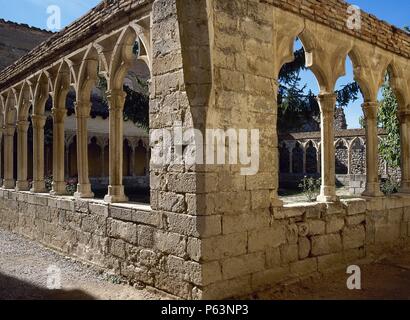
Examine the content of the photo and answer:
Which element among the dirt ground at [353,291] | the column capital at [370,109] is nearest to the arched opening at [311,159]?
the column capital at [370,109]

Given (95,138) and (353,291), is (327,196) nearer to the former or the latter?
(353,291)

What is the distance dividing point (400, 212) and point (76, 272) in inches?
178

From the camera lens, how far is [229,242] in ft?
11.3

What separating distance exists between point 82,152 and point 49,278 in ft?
5.61

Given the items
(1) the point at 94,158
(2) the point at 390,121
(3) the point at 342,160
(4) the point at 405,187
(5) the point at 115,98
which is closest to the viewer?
(5) the point at 115,98

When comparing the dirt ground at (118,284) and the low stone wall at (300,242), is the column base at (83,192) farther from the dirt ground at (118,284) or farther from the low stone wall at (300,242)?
the low stone wall at (300,242)

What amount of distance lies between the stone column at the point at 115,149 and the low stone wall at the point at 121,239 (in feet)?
0.62

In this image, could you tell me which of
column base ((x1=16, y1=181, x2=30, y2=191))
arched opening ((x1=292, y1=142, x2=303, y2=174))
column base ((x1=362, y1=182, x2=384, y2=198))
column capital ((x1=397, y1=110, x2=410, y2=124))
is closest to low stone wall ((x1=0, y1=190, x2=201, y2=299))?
column base ((x1=16, y1=181, x2=30, y2=191))

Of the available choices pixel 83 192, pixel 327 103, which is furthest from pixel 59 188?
pixel 327 103

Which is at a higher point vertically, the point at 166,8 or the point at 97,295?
the point at 166,8

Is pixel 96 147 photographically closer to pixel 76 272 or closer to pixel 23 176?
pixel 23 176

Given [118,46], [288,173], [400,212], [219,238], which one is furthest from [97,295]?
[288,173]

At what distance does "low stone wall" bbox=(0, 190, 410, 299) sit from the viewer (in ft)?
11.2
